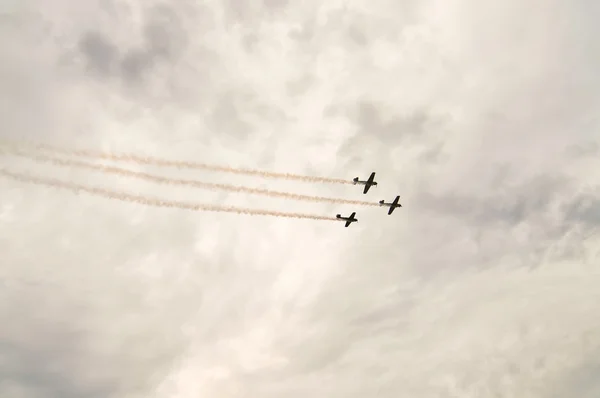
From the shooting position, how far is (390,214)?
108 metres

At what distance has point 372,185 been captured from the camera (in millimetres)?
101188

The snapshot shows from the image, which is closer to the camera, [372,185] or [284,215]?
[284,215]

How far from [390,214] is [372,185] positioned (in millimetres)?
11608

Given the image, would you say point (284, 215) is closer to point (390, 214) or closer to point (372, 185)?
point (372, 185)

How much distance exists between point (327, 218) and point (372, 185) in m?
14.9

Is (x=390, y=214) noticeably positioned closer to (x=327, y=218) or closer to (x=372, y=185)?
(x=372, y=185)

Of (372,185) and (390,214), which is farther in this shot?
(390,214)

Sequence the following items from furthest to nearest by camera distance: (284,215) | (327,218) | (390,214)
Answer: (390,214) → (327,218) → (284,215)

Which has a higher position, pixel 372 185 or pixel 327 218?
pixel 372 185

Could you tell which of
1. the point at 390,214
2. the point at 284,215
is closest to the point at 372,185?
the point at 390,214

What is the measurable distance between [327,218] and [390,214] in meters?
20.9

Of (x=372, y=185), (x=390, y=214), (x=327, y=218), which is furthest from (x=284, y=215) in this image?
(x=390, y=214)

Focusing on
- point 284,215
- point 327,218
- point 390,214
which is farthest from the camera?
point 390,214

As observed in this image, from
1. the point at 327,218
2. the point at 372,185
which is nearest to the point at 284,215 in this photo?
the point at 327,218
